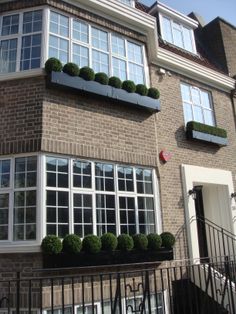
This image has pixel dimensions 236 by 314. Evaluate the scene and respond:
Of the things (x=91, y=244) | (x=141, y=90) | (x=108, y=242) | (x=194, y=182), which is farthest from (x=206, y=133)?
(x=91, y=244)

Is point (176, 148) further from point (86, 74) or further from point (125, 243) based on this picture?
point (125, 243)

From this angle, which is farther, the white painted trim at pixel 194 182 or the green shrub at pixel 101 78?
the white painted trim at pixel 194 182

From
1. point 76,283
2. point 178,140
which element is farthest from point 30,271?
point 178,140

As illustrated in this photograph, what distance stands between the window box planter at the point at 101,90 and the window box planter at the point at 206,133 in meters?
1.59

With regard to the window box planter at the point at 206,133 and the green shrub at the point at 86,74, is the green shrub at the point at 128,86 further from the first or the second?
the window box planter at the point at 206,133

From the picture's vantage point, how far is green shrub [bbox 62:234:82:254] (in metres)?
7.00

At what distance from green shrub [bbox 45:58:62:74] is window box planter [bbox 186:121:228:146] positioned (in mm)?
4400

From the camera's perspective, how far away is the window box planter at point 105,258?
6.88 metres

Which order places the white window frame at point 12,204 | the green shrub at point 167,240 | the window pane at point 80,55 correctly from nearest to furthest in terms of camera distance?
the white window frame at point 12,204
the green shrub at point 167,240
the window pane at point 80,55

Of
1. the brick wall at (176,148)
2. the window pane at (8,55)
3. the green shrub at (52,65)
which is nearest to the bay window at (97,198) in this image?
the brick wall at (176,148)

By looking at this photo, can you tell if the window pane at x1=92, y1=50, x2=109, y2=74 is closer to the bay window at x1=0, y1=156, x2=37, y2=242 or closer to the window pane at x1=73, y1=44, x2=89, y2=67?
the window pane at x1=73, y1=44, x2=89, y2=67

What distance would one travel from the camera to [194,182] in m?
10.7

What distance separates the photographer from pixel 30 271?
22.4 feet

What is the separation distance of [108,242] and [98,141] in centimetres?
219
